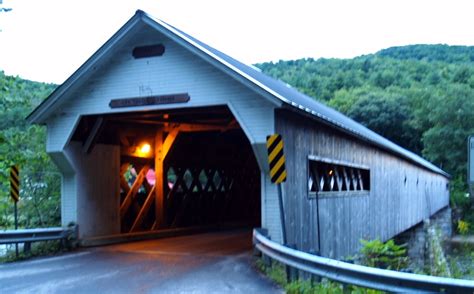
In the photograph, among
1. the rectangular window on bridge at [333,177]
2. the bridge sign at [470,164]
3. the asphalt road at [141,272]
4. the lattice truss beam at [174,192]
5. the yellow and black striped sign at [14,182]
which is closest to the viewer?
the bridge sign at [470,164]

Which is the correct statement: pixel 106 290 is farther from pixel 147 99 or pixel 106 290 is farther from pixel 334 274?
pixel 147 99

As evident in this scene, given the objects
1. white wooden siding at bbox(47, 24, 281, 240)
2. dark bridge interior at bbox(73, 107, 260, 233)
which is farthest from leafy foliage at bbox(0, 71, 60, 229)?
white wooden siding at bbox(47, 24, 281, 240)

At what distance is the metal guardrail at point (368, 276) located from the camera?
16.4 feet

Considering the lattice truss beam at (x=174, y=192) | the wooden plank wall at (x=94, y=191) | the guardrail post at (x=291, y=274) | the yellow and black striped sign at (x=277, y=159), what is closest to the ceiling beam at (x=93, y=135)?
the wooden plank wall at (x=94, y=191)

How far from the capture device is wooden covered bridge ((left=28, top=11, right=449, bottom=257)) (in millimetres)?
10633

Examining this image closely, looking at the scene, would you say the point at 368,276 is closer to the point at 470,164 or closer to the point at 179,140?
the point at 470,164

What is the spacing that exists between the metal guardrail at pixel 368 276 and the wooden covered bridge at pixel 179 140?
2.82 metres

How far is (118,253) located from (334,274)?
6010mm

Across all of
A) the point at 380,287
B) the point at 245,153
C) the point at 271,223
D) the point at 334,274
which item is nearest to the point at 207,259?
the point at 271,223

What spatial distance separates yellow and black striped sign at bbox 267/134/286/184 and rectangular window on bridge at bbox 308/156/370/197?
3.22 m

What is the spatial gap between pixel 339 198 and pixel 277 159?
5586 mm

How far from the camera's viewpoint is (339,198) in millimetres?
14102

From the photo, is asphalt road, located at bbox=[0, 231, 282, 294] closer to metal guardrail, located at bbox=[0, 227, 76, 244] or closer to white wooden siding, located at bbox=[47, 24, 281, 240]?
metal guardrail, located at bbox=[0, 227, 76, 244]

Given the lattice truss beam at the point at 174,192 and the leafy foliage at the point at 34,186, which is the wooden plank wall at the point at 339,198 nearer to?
the lattice truss beam at the point at 174,192
